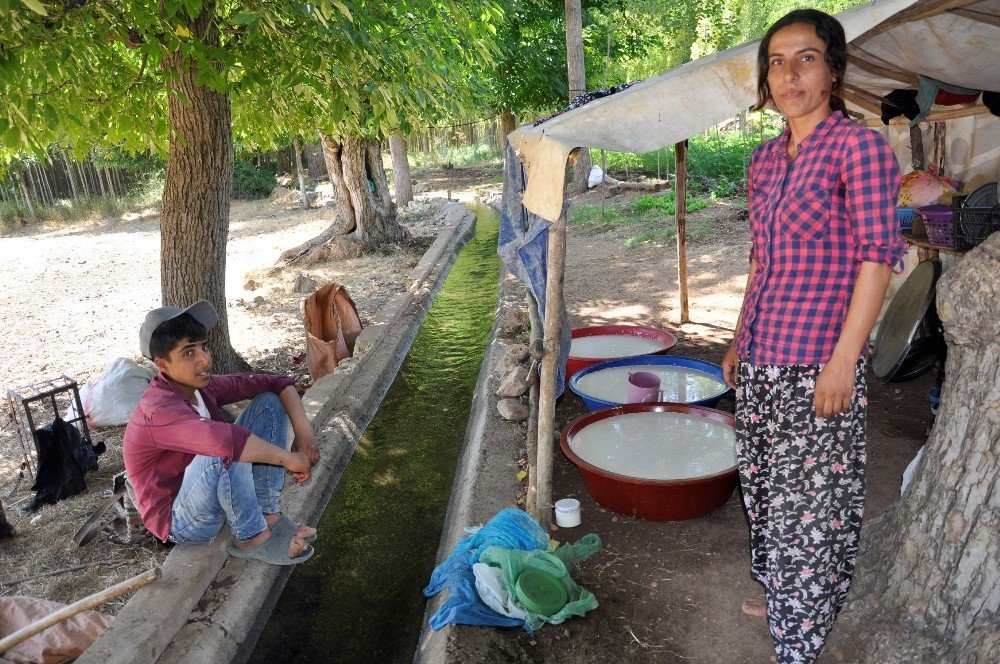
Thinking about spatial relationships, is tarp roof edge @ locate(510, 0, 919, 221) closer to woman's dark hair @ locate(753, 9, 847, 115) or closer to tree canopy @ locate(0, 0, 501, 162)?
woman's dark hair @ locate(753, 9, 847, 115)

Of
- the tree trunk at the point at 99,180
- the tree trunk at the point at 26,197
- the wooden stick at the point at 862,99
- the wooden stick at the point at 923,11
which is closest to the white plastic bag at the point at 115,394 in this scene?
the wooden stick at the point at 923,11

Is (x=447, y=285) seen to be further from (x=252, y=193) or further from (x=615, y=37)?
(x=252, y=193)

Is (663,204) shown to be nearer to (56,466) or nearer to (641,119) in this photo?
(641,119)

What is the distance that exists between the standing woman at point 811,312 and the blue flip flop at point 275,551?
227 cm

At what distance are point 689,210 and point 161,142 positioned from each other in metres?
8.90

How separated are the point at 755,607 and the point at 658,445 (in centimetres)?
128

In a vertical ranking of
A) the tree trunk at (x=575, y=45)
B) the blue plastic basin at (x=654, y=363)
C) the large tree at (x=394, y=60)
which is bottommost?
the blue plastic basin at (x=654, y=363)

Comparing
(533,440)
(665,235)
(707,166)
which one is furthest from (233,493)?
(707,166)

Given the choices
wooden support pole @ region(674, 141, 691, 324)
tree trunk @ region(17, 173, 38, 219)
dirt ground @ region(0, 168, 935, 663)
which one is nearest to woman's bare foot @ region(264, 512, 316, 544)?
dirt ground @ region(0, 168, 935, 663)

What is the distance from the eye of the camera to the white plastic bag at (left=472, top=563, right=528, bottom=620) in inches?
106

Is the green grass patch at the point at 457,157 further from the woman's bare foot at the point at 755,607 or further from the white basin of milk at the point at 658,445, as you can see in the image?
the woman's bare foot at the point at 755,607

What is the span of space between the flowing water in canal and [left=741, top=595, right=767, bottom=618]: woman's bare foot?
1.47 meters

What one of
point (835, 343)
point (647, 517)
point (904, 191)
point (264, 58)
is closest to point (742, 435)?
point (835, 343)

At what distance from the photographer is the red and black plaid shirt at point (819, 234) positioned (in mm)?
1816
